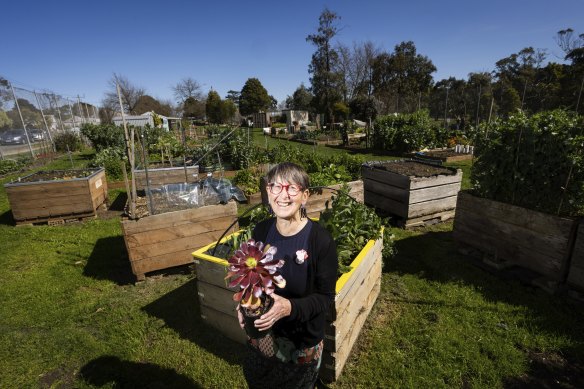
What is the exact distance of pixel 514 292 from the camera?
3.90 meters

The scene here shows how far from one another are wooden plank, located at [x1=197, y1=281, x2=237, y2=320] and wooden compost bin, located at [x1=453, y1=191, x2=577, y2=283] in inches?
151

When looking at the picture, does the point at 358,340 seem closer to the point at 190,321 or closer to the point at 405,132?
the point at 190,321

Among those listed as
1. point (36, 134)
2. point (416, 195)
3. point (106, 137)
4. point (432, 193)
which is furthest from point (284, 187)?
point (36, 134)

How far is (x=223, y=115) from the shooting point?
47188mm

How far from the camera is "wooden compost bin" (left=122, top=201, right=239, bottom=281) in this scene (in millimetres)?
4297

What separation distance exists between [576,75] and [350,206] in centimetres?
2841

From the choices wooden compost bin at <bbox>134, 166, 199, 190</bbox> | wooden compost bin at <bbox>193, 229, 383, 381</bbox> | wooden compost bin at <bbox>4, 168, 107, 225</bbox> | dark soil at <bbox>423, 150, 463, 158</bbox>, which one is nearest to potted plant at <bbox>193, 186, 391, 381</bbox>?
wooden compost bin at <bbox>193, 229, 383, 381</bbox>

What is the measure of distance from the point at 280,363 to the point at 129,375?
6.69 ft

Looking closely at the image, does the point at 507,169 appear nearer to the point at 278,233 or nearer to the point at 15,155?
the point at 278,233

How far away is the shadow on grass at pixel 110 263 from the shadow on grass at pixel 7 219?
3.16 m

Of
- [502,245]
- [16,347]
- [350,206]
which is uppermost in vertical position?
[350,206]

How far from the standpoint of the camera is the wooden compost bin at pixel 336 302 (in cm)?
259

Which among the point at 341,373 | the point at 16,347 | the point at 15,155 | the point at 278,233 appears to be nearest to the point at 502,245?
the point at 341,373

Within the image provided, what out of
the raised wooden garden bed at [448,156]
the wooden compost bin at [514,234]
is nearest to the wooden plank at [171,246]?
the wooden compost bin at [514,234]
